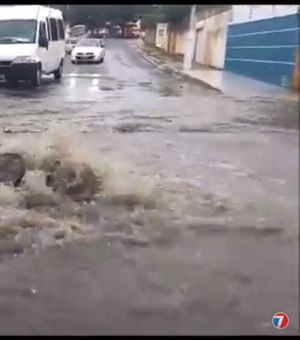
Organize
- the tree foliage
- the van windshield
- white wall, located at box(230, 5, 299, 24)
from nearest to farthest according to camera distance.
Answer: white wall, located at box(230, 5, 299, 24), the tree foliage, the van windshield

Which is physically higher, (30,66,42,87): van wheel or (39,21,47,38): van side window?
(39,21,47,38): van side window

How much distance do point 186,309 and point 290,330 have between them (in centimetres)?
32

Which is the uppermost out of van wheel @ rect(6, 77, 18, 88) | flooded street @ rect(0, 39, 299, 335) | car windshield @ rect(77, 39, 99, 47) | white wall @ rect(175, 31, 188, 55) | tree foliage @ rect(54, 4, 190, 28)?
tree foliage @ rect(54, 4, 190, 28)

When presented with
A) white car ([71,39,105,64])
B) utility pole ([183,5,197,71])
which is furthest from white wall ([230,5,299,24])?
white car ([71,39,105,64])

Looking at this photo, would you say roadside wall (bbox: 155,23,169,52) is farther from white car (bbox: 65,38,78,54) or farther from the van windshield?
the van windshield

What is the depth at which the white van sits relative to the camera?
1.98 m

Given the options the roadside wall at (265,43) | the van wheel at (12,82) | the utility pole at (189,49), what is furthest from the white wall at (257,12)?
the van wheel at (12,82)

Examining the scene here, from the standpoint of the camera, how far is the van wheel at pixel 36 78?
2.10 metres

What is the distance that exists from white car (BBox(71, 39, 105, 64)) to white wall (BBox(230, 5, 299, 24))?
19.2 inches

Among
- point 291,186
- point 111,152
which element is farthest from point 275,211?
point 111,152

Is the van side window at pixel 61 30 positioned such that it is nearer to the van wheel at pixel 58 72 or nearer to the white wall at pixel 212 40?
the van wheel at pixel 58 72

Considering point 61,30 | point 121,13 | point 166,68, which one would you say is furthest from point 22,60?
point 166,68

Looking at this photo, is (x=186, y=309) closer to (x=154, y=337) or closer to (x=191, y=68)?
(x=154, y=337)

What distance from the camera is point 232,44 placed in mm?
1942
